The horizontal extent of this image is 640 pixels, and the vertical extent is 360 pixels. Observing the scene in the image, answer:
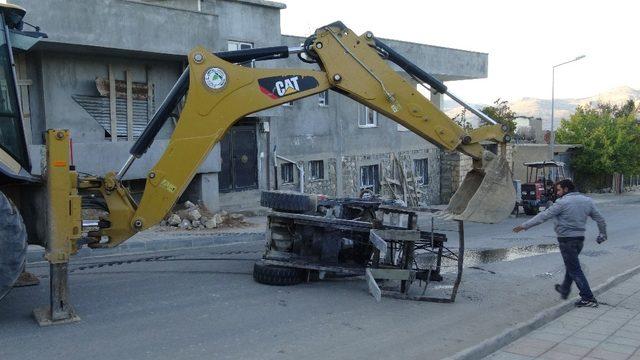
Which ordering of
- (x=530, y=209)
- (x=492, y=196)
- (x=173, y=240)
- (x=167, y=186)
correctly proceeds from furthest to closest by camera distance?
(x=530, y=209)
(x=173, y=240)
(x=492, y=196)
(x=167, y=186)

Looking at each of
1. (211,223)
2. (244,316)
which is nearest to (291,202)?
(244,316)

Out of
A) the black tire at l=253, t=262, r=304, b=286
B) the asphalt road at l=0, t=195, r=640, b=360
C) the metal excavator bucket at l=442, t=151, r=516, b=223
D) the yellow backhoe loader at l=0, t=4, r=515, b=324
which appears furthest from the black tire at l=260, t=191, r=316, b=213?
the metal excavator bucket at l=442, t=151, r=516, b=223

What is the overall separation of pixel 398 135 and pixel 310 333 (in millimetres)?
22025

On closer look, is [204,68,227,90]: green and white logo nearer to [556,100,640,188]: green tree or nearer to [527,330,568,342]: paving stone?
[527,330,568,342]: paving stone

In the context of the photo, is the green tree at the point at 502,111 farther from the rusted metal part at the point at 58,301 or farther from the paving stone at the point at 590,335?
the rusted metal part at the point at 58,301

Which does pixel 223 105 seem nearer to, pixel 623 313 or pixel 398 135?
pixel 623 313

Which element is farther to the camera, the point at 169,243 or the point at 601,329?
the point at 169,243

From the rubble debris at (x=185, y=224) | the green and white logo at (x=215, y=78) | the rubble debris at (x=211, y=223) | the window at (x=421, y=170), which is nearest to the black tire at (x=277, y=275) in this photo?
the green and white logo at (x=215, y=78)

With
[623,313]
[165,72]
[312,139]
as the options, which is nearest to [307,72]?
[623,313]

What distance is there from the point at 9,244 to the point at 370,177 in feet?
69.3

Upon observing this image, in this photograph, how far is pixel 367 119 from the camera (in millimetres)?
26797

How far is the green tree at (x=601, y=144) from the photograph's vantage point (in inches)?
1501

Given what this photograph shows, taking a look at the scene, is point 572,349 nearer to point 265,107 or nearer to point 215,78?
point 265,107

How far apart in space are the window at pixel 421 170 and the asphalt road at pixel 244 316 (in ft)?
60.2
